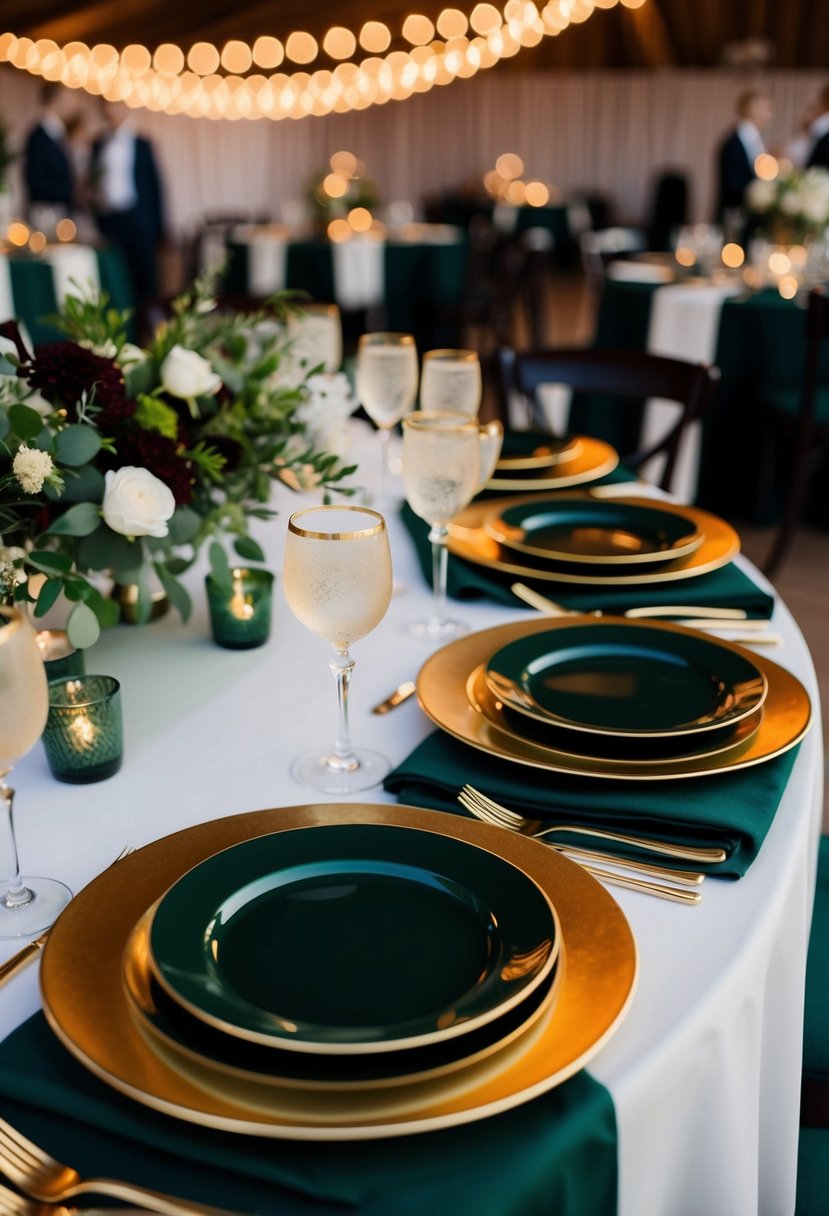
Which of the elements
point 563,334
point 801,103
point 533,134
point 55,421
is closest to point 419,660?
point 55,421

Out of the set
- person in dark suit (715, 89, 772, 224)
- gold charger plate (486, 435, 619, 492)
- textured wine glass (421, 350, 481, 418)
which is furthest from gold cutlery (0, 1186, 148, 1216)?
person in dark suit (715, 89, 772, 224)

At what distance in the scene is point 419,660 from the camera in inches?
47.1

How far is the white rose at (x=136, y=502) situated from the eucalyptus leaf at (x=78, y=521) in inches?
0.6

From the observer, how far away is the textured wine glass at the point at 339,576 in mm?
860

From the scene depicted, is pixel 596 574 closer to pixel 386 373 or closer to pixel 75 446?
pixel 386 373

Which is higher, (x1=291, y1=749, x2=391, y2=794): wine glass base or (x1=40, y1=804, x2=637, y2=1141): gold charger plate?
(x1=40, y1=804, x2=637, y2=1141): gold charger plate

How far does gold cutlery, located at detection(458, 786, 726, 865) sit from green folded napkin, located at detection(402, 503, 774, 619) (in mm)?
475

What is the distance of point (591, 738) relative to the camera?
0.97m

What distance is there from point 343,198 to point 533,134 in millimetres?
7621

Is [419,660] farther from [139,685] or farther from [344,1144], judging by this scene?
[344,1144]

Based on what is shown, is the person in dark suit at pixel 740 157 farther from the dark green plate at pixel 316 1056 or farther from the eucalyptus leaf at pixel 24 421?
the dark green plate at pixel 316 1056

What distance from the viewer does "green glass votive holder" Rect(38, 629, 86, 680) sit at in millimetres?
1027

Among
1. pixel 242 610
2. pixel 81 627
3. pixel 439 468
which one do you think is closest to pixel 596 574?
pixel 439 468

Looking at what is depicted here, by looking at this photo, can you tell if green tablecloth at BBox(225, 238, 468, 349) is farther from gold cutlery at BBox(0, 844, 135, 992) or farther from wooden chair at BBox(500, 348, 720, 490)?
gold cutlery at BBox(0, 844, 135, 992)
